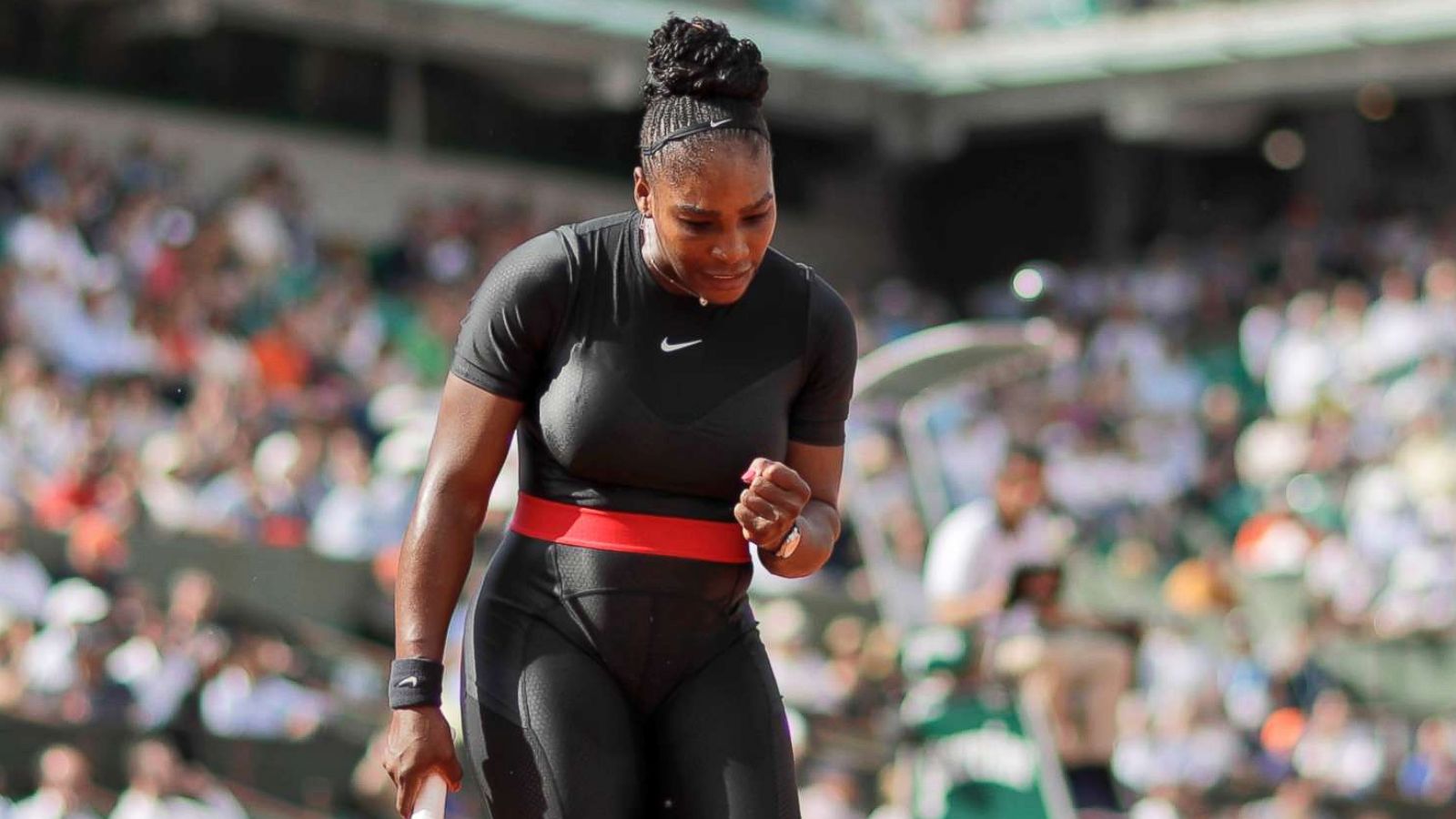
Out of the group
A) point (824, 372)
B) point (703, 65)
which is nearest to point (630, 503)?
point (824, 372)

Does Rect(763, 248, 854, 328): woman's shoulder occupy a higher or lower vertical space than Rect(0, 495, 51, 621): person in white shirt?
higher

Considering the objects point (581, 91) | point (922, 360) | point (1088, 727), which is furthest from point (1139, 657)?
point (581, 91)

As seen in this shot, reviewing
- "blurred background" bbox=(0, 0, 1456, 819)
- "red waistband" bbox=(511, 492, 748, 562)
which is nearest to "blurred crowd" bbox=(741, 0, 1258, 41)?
"blurred background" bbox=(0, 0, 1456, 819)

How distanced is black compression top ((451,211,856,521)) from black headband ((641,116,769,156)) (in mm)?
235

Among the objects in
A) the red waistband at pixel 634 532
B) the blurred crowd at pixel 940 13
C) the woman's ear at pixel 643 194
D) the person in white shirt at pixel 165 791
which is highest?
the blurred crowd at pixel 940 13

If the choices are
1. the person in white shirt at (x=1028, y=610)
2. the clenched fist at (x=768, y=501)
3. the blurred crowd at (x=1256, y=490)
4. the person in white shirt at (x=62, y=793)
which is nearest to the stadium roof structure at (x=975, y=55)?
the blurred crowd at (x=1256, y=490)

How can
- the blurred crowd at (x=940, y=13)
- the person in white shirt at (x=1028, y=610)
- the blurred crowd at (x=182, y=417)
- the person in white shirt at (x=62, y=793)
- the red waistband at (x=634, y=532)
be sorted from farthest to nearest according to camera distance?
the blurred crowd at (x=940, y=13)
the blurred crowd at (x=182, y=417)
the person in white shirt at (x=62, y=793)
the person in white shirt at (x=1028, y=610)
the red waistband at (x=634, y=532)

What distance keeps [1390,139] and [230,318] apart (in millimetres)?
12165

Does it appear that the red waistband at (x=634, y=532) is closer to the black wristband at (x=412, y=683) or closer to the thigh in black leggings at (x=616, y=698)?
the thigh in black leggings at (x=616, y=698)

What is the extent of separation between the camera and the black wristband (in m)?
3.86

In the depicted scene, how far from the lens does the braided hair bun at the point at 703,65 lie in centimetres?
387

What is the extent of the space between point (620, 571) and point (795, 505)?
366 millimetres

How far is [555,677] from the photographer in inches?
154

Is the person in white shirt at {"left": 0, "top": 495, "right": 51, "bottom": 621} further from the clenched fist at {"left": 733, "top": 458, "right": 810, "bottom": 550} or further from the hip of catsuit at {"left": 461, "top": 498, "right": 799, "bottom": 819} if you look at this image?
the clenched fist at {"left": 733, "top": 458, "right": 810, "bottom": 550}
